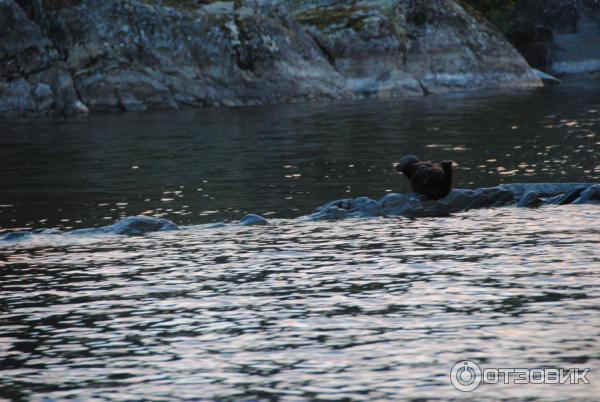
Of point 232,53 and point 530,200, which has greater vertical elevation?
point 232,53

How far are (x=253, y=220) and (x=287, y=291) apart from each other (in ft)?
21.4

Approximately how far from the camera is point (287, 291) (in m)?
13.7

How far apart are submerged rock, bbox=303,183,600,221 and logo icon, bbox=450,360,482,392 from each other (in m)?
10.0

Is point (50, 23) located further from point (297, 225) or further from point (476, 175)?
point (297, 225)

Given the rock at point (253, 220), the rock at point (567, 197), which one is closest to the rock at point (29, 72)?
the rock at point (253, 220)

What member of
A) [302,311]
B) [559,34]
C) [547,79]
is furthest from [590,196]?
[559,34]

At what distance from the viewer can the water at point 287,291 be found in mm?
10242

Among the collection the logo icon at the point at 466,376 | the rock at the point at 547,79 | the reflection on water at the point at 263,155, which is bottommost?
the rock at the point at 547,79

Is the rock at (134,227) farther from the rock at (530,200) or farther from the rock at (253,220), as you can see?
the rock at (530,200)

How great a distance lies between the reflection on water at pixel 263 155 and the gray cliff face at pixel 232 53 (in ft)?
22.1

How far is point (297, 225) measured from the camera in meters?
19.6

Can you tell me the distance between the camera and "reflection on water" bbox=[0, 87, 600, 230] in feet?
80.1

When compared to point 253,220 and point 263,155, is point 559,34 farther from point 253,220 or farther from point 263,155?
point 253,220

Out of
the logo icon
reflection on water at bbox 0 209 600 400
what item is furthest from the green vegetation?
the logo icon
